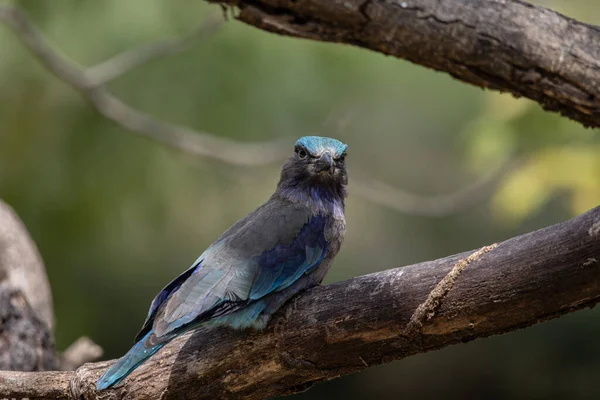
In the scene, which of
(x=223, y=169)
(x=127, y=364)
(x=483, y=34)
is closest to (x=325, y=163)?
(x=483, y=34)

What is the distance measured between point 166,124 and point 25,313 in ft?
7.98

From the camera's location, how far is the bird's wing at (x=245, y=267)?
3.00m

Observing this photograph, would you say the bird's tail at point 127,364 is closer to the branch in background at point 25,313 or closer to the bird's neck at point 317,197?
the bird's neck at point 317,197

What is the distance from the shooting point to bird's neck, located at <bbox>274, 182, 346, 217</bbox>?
141 inches

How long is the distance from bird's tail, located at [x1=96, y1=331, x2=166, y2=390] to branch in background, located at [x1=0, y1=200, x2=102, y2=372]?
1.13 m

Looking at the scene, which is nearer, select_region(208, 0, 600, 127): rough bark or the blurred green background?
select_region(208, 0, 600, 127): rough bark

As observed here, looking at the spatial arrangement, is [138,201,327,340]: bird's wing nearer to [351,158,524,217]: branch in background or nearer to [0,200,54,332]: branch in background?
[0,200,54,332]: branch in background

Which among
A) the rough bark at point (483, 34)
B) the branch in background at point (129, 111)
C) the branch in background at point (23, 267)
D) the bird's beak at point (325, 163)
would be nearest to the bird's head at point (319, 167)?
the bird's beak at point (325, 163)

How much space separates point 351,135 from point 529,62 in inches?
137

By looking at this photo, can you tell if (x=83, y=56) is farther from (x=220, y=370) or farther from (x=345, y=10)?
(x=220, y=370)

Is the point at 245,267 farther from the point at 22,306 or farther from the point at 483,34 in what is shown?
the point at 22,306

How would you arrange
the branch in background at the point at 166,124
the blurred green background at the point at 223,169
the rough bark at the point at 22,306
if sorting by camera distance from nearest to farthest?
1. the rough bark at the point at 22,306
2. the branch in background at the point at 166,124
3. the blurred green background at the point at 223,169

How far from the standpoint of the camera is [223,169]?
6711 mm

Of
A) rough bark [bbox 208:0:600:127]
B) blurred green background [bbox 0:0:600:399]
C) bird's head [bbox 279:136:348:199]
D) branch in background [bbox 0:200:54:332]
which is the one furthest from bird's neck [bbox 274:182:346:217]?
blurred green background [bbox 0:0:600:399]
